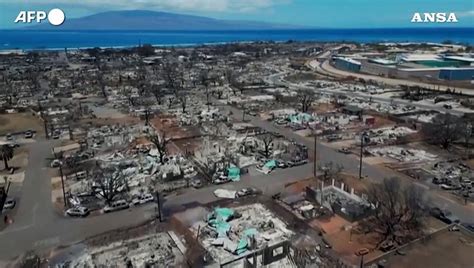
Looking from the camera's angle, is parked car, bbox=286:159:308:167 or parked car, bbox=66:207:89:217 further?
parked car, bbox=286:159:308:167

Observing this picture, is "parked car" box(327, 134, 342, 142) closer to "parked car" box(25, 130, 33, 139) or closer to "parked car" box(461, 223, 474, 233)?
"parked car" box(461, 223, 474, 233)

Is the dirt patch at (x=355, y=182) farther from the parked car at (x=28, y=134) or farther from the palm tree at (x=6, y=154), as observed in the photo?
the parked car at (x=28, y=134)

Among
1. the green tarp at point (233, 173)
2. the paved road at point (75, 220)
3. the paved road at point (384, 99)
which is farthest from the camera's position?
the paved road at point (384, 99)

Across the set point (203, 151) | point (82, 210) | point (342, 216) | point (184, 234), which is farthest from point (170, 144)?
point (342, 216)

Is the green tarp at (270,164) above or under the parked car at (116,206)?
above

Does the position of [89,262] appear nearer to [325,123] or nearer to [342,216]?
[342,216]

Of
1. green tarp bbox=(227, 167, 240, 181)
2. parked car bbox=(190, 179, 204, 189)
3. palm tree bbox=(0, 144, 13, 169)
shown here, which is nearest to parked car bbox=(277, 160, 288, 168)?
green tarp bbox=(227, 167, 240, 181)

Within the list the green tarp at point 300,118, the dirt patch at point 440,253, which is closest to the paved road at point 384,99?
the green tarp at point 300,118
